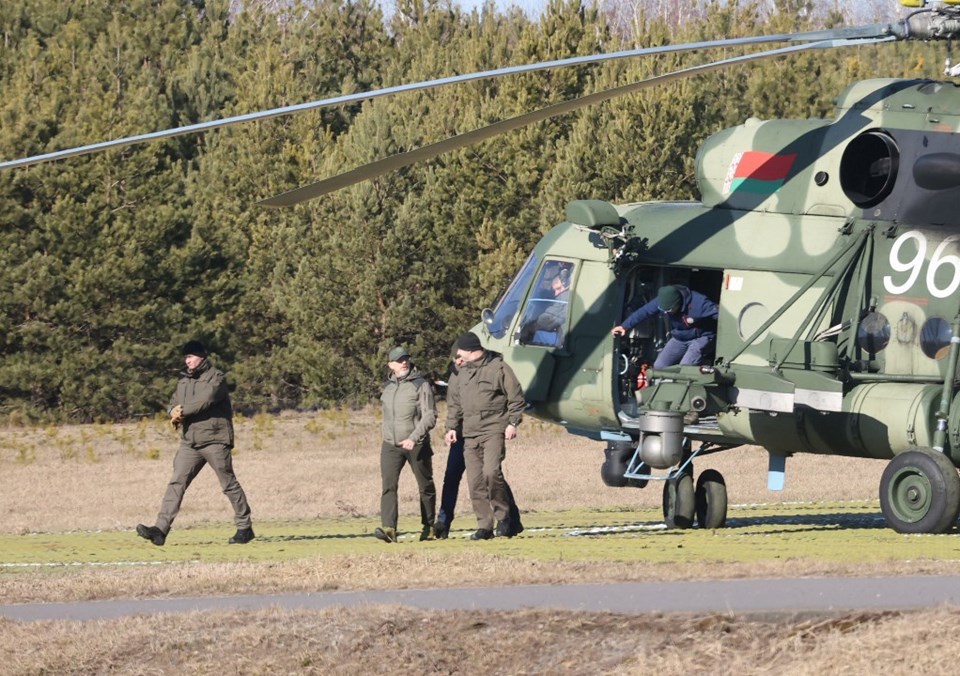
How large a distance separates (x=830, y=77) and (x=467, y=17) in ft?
60.3

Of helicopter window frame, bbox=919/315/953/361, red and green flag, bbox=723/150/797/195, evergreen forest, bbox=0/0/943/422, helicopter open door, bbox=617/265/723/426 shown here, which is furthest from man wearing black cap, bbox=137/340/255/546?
evergreen forest, bbox=0/0/943/422

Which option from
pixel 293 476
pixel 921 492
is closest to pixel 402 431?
pixel 921 492

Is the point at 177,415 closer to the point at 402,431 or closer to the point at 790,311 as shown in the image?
the point at 402,431

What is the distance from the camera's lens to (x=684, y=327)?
15.6 metres

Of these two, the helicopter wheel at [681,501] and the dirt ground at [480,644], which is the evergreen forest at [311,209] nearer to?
the helicopter wheel at [681,501]

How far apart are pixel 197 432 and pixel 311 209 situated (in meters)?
33.6

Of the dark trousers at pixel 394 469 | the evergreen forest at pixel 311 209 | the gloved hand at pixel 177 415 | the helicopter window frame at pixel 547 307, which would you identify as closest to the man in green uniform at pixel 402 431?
the dark trousers at pixel 394 469

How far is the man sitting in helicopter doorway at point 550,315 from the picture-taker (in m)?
16.2

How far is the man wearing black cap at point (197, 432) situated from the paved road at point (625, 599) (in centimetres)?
416

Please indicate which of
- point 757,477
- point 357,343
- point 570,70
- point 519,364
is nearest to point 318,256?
point 357,343

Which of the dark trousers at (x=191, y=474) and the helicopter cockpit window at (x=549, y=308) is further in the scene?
the helicopter cockpit window at (x=549, y=308)

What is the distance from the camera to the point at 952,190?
563 inches

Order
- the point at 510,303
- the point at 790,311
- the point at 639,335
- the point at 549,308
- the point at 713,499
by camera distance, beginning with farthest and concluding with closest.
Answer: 1. the point at 510,303
2. the point at 549,308
3. the point at 639,335
4. the point at 713,499
5. the point at 790,311

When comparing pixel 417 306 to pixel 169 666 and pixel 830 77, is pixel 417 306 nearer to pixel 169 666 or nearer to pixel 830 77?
pixel 830 77
